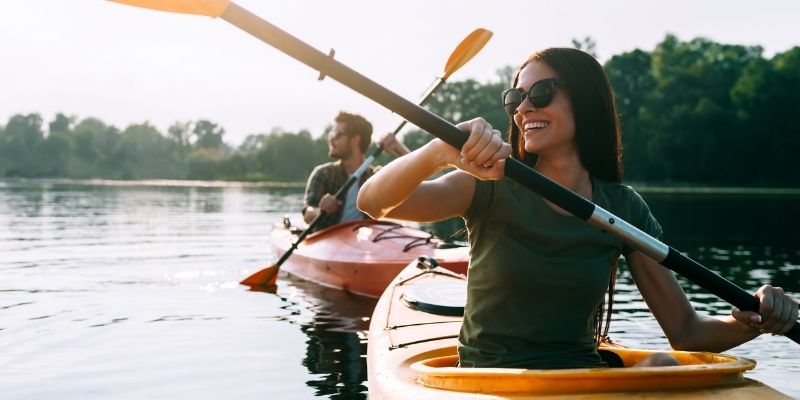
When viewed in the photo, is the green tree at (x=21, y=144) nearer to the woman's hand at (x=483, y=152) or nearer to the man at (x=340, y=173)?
the man at (x=340, y=173)

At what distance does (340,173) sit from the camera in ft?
32.1

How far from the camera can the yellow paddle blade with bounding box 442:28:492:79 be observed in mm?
5020

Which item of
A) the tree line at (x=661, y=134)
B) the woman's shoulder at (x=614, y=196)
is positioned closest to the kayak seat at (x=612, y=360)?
the woman's shoulder at (x=614, y=196)

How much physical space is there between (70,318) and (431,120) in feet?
19.4

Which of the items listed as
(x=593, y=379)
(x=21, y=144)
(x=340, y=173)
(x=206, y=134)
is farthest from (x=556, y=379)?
(x=206, y=134)

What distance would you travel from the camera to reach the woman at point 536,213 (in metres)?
2.64

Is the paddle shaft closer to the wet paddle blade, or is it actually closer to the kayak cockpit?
the kayak cockpit

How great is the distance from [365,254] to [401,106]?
5.92 metres

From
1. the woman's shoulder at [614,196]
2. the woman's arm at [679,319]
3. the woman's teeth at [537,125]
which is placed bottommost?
the woman's arm at [679,319]

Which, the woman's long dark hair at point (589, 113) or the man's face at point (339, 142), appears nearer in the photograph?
the woman's long dark hair at point (589, 113)

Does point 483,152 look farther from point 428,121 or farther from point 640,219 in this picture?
point 640,219

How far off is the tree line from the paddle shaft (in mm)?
44574

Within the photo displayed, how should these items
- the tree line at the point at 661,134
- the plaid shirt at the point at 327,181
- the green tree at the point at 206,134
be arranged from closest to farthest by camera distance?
the plaid shirt at the point at 327,181, the tree line at the point at 661,134, the green tree at the point at 206,134

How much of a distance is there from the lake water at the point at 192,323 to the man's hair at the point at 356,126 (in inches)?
72.3
